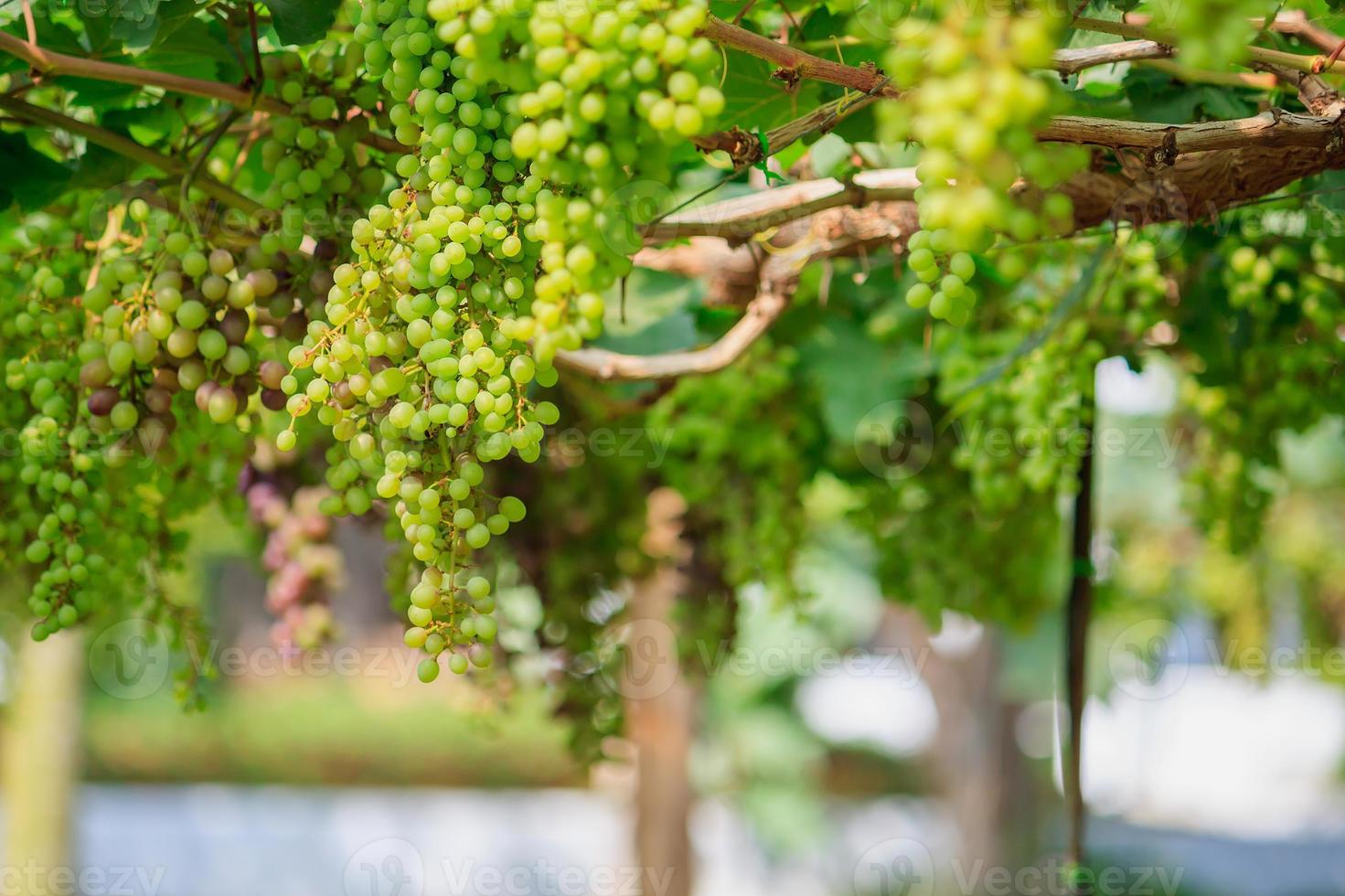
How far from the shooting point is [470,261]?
0.70 metres

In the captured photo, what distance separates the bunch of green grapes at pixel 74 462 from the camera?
3.09 feet

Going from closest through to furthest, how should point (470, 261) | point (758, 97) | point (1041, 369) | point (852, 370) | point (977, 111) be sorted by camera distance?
1. point (977, 111)
2. point (470, 261)
3. point (758, 97)
4. point (1041, 369)
5. point (852, 370)

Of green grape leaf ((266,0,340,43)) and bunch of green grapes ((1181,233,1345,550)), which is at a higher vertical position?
green grape leaf ((266,0,340,43))

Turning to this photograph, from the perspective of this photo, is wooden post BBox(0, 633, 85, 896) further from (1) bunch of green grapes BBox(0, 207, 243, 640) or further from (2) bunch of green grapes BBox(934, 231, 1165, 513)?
(2) bunch of green grapes BBox(934, 231, 1165, 513)

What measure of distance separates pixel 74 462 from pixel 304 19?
1.32 feet

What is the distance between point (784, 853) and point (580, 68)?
8638 mm

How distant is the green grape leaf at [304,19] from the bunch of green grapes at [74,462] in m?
0.28

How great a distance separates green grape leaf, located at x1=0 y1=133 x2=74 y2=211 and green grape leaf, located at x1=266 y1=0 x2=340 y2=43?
1.05 ft

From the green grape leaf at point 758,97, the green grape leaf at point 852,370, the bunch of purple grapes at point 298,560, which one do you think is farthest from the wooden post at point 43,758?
the green grape leaf at point 758,97

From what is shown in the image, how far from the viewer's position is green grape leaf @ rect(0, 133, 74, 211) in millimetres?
1096

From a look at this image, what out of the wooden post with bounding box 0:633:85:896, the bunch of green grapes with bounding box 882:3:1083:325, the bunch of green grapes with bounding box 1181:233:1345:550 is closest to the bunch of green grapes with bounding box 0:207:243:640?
the bunch of green grapes with bounding box 882:3:1083:325

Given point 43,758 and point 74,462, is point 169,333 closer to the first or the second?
point 74,462

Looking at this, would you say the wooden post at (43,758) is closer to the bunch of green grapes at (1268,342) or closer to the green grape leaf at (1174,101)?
the bunch of green grapes at (1268,342)

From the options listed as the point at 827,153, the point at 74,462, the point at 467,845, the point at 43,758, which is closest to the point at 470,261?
the point at 74,462
